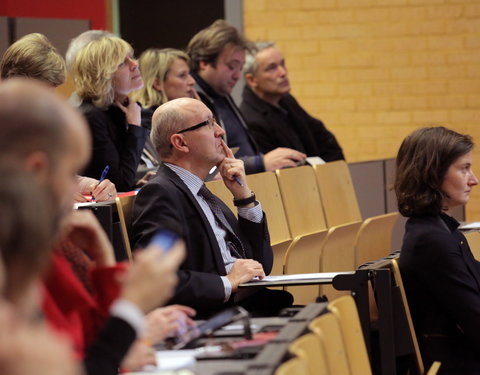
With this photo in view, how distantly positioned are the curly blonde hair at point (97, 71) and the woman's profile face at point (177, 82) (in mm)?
739

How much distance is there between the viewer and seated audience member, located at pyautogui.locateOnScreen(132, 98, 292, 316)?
9.78 feet

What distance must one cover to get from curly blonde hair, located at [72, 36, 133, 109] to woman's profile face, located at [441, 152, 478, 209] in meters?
1.37

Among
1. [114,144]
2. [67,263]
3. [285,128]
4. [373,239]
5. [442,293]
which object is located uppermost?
[67,263]

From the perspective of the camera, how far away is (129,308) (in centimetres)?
161

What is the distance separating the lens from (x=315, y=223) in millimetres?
4598

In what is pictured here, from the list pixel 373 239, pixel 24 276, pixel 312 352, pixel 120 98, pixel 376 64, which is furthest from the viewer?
pixel 376 64

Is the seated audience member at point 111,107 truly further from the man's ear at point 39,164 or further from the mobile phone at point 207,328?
the man's ear at point 39,164

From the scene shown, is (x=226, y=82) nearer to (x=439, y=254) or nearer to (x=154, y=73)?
(x=154, y=73)

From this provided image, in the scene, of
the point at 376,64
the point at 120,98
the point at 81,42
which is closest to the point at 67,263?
the point at 120,98

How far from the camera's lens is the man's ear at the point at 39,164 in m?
1.40

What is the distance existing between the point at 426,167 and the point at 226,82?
6.19ft

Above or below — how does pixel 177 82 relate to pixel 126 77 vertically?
below

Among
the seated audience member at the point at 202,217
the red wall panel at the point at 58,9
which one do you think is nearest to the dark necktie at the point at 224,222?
the seated audience member at the point at 202,217

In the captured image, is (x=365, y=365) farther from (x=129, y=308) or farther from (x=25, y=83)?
(x=25, y=83)
